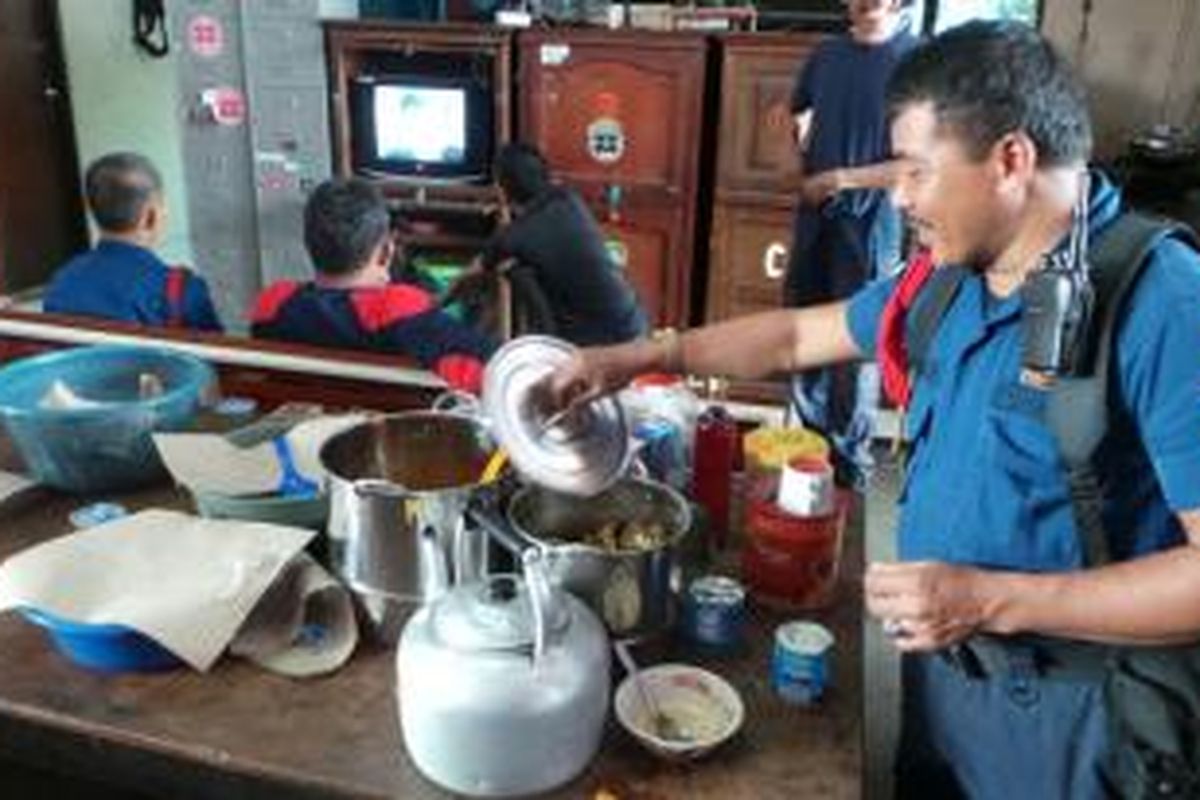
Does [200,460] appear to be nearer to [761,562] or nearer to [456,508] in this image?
[456,508]

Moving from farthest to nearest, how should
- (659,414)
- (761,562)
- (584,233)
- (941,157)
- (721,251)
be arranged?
1. (721,251)
2. (584,233)
3. (659,414)
4. (761,562)
5. (941,157)

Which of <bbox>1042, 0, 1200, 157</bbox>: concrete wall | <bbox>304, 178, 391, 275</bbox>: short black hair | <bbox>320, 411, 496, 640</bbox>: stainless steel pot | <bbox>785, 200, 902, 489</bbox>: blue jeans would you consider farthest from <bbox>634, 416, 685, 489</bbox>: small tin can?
<bbox>1042, 0, 1200, 157</bbox>: concrete wall

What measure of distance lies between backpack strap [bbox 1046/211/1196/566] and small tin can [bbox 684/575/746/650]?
378 millimetres

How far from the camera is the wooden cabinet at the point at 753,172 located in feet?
12.9

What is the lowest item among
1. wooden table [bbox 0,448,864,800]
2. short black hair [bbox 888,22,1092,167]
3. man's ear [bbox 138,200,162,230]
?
wooden table [bbox 0,448,864,800]

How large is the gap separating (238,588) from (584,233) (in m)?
2.22

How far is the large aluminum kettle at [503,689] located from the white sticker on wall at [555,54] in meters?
3.31

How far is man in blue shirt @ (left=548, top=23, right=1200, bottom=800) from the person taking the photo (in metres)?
1.11

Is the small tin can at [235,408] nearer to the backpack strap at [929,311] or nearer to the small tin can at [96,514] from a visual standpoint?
the small tin can at [96,514]

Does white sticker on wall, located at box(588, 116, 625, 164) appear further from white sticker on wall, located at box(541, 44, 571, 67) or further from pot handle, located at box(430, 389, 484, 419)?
pot handle, located at box(430, 389, 484, 419)

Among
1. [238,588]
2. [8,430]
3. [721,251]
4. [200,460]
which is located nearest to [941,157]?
[238,588]

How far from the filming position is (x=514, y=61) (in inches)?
166

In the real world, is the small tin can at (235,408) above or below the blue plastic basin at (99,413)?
below

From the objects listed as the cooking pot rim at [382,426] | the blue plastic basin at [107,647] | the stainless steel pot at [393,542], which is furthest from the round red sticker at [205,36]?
the blue plastic basin at [107,647]
